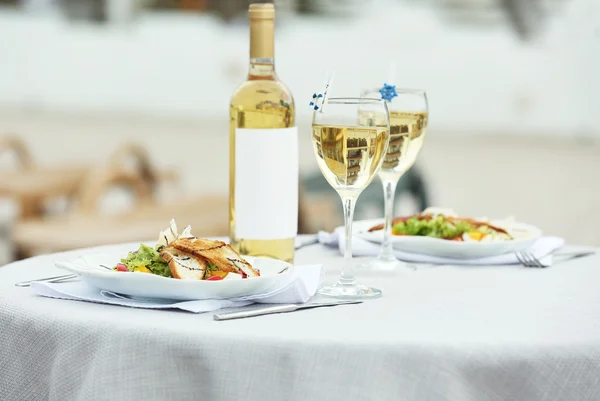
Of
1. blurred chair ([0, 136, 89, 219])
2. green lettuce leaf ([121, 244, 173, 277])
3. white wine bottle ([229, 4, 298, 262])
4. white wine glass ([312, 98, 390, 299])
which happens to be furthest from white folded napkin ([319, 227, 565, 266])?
blurred chair ([0, 136, 89, 219])

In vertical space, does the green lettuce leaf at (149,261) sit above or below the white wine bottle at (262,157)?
below

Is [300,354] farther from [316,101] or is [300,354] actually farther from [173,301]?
[316,101]

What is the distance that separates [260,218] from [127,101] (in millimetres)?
4571

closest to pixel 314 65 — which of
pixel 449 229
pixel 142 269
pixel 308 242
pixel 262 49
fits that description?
pixel 308 242

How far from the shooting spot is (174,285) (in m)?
1.15

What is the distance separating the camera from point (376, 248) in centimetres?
168

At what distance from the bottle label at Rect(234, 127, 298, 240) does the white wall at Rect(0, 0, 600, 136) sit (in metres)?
3.86

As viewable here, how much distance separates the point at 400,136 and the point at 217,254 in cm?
48

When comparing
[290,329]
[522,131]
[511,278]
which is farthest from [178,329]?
[522,131]

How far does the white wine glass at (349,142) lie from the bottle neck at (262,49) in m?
0.20

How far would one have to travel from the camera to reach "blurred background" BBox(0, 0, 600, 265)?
5.52 metres

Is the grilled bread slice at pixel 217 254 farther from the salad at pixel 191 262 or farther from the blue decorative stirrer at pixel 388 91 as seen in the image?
the blue decorative stirrer at pixel 388 91

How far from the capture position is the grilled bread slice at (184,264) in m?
1.17

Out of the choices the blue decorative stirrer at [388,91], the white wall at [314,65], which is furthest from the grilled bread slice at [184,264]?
the white wall at [314,65]
